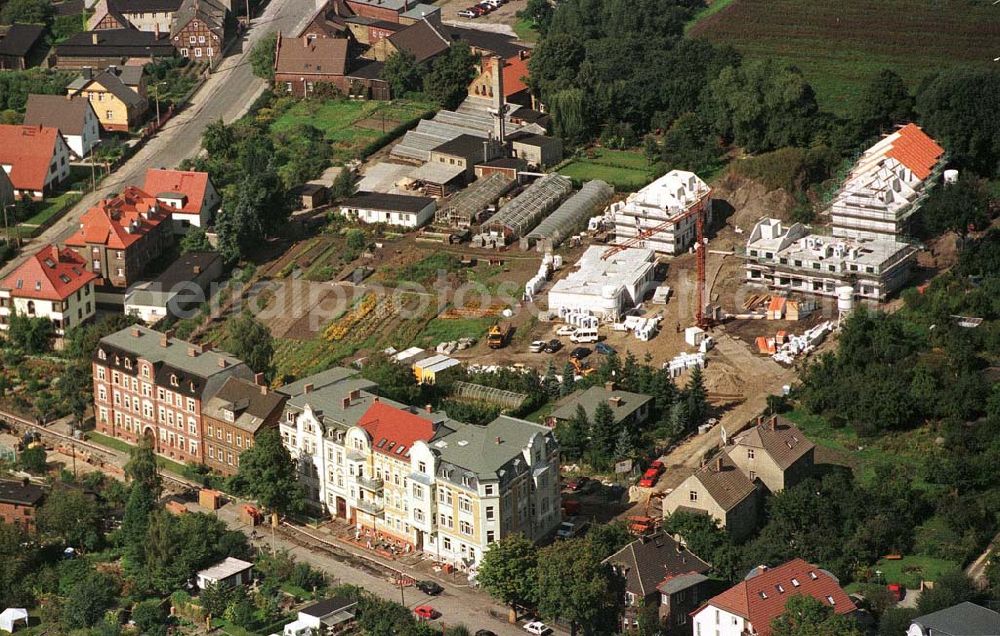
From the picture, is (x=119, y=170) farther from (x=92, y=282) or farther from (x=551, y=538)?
(x=551, y=538)

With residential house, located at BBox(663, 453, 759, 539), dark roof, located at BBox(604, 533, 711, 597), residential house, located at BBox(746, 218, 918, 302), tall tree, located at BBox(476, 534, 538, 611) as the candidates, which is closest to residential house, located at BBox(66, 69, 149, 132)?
residential house, located at BBox(746, 218, 918, 302)

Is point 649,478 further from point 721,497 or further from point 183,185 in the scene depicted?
point 183,185

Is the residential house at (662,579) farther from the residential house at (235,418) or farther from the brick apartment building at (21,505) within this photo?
the brick apartment building at (21,505)

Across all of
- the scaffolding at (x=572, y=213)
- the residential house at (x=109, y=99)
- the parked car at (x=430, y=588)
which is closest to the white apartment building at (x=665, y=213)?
the scaffolding at (x=572, y=213)

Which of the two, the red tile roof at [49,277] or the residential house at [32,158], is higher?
the residential house at [32,158]

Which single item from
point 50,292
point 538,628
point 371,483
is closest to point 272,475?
point 371,483
